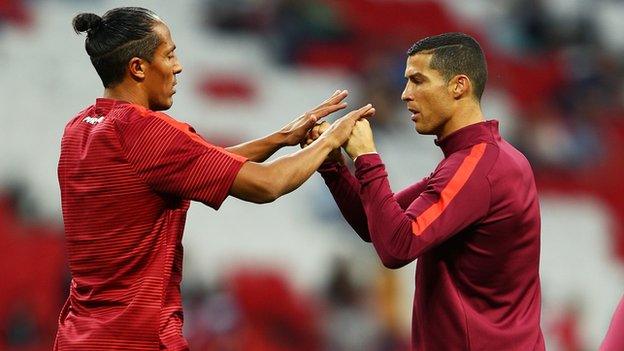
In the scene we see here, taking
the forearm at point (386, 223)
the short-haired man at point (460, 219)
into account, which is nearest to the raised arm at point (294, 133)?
the short-haired man at point (460, 219)

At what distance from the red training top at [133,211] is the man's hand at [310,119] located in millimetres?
453

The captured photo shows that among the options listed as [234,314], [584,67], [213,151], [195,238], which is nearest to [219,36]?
[195,238]

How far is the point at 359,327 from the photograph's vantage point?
5.35 meters

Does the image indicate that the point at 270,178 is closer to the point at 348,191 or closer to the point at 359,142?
the point at 359,142

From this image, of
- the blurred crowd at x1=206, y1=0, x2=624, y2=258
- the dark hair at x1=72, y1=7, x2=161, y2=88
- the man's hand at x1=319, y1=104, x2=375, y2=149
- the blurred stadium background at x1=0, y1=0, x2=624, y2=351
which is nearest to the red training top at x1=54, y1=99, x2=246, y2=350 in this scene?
the dark hair at x1=72, y1=7, x2=161, y2=88

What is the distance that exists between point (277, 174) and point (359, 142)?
264mm

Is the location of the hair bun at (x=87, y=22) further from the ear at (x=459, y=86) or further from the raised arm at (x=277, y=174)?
the ear at (x=459, y=86)

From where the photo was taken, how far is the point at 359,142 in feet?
8.41

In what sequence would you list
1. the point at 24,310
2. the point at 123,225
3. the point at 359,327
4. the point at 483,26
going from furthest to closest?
the point at 483,26 → the point at 359,327 → the point at 24,310 → the point at 123,225

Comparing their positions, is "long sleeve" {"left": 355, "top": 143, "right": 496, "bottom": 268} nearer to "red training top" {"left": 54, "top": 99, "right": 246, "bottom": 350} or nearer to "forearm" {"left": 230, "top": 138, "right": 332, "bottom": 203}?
"forearm" {"left": 230, "top": 138, "right": 332, "bottom": 203}

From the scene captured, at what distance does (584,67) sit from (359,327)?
205 centimetres

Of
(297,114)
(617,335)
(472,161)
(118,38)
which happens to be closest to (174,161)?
(118,38)

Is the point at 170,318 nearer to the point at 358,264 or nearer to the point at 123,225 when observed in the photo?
the point at 123,225

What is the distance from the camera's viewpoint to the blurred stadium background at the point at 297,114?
5.06 meters
